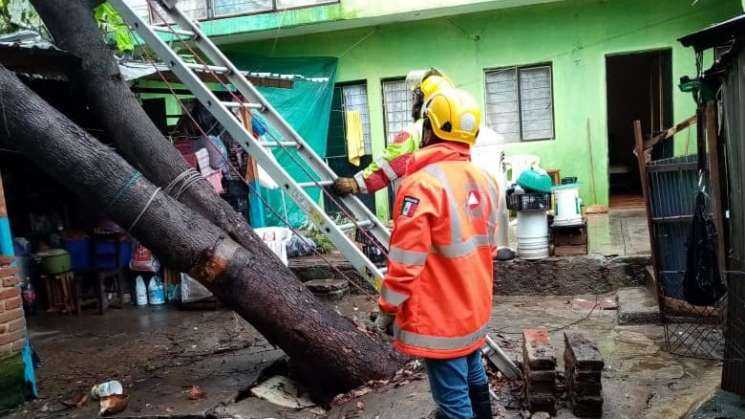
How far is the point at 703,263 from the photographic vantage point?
400cm

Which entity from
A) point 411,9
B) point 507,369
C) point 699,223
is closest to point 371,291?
point 507,369

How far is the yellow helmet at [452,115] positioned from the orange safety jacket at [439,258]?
0.19 ft

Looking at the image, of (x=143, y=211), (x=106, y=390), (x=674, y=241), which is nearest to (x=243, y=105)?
(x=143, y=211)

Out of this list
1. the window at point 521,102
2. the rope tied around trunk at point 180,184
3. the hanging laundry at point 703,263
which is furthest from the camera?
the window at point 521,102

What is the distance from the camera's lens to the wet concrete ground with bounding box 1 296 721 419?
387 cm

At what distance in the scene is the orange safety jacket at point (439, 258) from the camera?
2.63m

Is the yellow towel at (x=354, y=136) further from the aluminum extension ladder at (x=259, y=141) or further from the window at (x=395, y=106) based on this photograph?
the aluminum extension ladder at (x=259, y=141)

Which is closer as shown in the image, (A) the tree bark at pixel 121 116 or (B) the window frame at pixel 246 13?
(A) the tree bark at pixel 121 116

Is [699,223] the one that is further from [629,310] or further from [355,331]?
[355,331]

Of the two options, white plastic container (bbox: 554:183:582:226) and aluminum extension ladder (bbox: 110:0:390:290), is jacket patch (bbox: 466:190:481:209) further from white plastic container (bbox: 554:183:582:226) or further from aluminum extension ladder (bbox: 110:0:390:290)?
white plastic container (bbox: 554:183:582:226)

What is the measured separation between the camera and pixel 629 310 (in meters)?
5.45

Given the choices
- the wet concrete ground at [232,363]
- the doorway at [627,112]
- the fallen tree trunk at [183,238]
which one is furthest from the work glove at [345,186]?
the doorway at [627,112]

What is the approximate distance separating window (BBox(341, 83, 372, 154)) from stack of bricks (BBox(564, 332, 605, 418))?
27.7 ft

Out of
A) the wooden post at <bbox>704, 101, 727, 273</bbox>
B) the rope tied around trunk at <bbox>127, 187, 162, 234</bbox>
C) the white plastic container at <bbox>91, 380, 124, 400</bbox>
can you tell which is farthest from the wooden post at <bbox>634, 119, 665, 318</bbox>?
the white plastic container at <bbox>91, 380, 124, 400</bbox>
